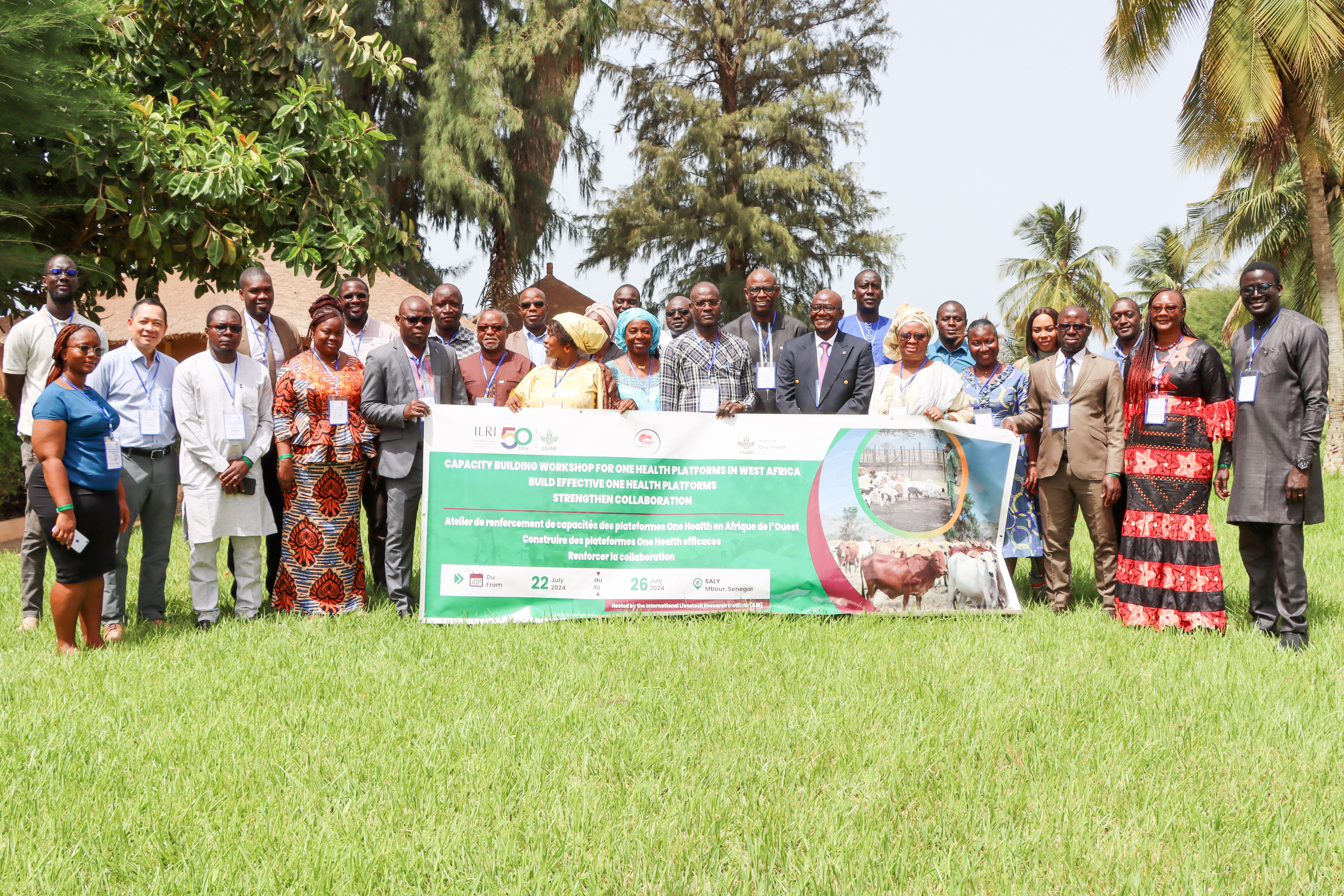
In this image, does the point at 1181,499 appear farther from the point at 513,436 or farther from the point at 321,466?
the point at 321,466

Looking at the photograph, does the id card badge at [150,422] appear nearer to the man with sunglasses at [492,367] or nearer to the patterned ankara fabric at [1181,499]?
the man with sunglasses at [492,367]

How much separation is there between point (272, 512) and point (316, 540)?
18.0 inches

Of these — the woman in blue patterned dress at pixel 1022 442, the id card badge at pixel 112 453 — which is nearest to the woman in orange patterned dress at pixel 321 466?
the id card badge at pixel 112 453

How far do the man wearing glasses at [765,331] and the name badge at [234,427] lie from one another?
137 inches

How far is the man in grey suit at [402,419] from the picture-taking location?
6473mm

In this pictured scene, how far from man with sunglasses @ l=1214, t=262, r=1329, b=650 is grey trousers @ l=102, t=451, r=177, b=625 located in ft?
22.1

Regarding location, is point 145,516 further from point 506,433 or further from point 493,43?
point 493,43

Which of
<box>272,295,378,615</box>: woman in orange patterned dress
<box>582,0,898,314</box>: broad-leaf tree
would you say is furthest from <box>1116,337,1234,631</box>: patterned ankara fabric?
<box>582,0,898,314</box>: broad-leaf tree

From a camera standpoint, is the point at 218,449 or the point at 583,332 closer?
the point at 218,449

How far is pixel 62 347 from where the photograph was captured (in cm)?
538

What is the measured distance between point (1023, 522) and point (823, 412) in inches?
65.2

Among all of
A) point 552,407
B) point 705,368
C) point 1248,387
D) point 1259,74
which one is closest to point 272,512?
point 552,407

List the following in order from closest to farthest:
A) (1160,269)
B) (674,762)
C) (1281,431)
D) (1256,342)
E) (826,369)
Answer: (674,762) < (1281,431) < (1256,342) < (826,369) < (1160,269)

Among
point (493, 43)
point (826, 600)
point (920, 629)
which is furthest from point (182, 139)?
point (493, 43)
